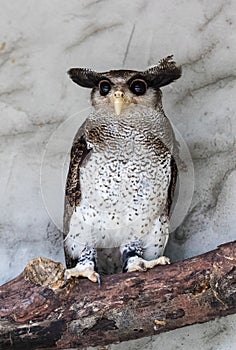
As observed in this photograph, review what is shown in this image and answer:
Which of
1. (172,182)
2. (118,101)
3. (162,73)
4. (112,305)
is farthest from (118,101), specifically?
(112,305)

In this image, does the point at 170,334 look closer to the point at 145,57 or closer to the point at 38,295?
the point at 38,295

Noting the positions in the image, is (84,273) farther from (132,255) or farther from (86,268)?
(132,255)

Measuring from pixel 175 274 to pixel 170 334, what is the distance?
38 cm

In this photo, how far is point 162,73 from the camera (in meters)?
1.93

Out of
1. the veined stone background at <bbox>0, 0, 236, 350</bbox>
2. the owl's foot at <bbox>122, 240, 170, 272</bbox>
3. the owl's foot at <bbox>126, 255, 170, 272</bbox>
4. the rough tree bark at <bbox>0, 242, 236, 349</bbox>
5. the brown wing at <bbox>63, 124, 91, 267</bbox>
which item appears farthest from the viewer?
the veined stone background at <bbox>0, 0, 236, 350</bbox>

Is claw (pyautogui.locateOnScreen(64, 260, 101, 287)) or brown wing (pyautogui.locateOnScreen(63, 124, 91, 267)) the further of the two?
brown wing (pyautogui.locateOnScreen(63, 124, 91, 267))

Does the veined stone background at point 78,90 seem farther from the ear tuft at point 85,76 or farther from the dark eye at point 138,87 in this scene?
the dark eye at point 138,87

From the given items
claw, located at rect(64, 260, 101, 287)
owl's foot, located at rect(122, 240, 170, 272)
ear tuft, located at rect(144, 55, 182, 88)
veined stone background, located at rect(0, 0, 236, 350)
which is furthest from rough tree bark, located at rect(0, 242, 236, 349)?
ear tuft, located at rect(144, 55, 182, 88)

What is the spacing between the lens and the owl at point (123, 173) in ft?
6.17

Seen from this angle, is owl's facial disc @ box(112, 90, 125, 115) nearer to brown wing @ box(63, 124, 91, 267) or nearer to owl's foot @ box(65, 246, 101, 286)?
brown wing @ box(63, 124, 91, 267)

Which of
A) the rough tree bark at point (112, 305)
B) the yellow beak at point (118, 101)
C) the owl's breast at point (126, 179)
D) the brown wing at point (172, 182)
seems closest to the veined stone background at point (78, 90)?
the brown wing at point (172, 182)

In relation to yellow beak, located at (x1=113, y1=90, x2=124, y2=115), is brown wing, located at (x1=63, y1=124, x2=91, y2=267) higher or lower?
lower

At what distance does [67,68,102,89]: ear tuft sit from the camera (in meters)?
1.96

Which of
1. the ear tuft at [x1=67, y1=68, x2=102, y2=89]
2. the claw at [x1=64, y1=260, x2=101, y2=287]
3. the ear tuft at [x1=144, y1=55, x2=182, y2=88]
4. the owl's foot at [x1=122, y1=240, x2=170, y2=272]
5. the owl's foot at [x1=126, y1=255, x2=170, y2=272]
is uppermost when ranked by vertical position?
the ear tuft at [x1=144, y1=55, x2=182, y2=88]
